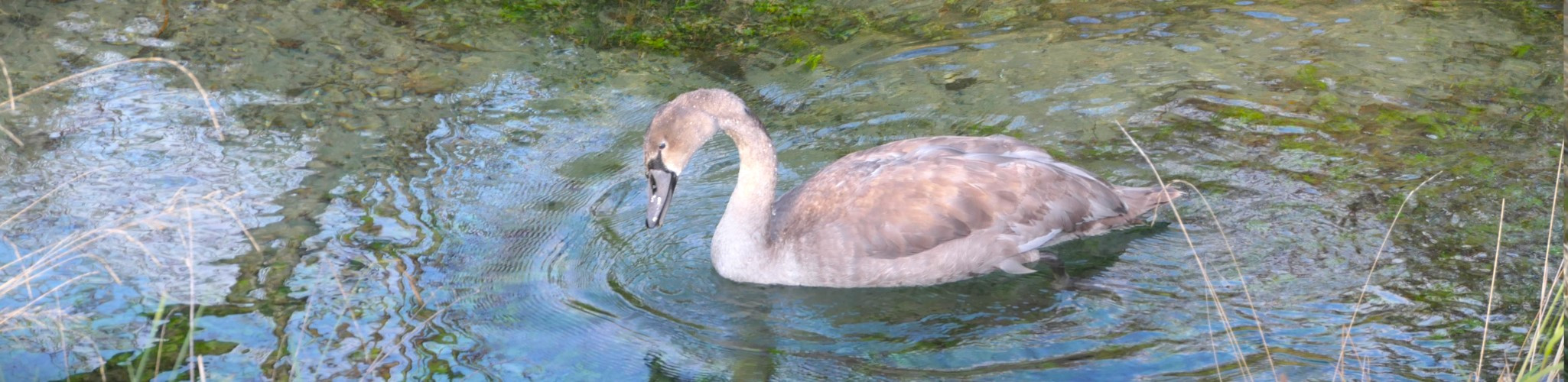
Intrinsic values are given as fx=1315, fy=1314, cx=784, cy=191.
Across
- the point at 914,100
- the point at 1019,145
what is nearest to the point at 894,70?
the point at 914,100

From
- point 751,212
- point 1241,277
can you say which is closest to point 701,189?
point 751,212

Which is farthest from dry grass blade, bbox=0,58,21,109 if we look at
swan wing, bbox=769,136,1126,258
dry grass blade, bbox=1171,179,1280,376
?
A: dry grass blade, bbox=1171,179,1280,376

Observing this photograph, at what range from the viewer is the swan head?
5.35 m

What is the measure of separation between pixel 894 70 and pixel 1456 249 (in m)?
3.44

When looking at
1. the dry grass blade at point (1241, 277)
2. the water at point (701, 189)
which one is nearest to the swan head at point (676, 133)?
the water at point (701, 189)

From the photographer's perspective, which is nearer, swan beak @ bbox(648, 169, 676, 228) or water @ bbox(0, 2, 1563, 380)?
water @ bbox(0, 2, 1563, 380)

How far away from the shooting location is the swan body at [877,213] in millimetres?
5504

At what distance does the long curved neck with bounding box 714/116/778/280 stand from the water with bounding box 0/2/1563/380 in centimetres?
16

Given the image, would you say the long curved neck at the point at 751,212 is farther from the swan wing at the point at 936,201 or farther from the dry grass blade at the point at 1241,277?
the dry grass blade at the point at 1241,277

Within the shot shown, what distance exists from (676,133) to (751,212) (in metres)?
0.50

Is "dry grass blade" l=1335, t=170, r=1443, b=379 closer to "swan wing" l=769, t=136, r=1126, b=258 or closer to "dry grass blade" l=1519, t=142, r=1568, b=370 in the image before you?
"dry grass blade" l=1519, t=142, r=1568, b=370

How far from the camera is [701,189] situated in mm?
6742

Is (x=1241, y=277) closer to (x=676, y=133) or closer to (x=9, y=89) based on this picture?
(x=676, y=133)

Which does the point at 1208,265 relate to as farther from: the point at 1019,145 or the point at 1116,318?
the point at 1019,145
